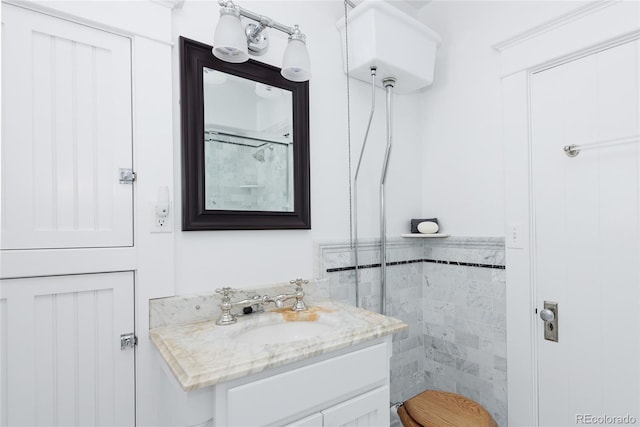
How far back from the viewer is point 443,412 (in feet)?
4.27

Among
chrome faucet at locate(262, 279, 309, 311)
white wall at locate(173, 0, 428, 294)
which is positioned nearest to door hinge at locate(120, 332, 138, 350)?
white wall at locate(173, 0, 428, 294)

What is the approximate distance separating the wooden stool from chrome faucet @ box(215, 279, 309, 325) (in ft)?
2.01

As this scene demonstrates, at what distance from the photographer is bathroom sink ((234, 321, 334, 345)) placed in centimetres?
115

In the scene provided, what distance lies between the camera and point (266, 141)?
4.36 feet

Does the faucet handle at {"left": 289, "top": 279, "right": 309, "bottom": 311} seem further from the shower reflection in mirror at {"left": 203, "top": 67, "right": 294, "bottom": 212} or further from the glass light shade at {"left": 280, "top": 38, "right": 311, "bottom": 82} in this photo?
the glass light shade at {"left": 280, "top": 38, "right": 311, "bottom": 82}

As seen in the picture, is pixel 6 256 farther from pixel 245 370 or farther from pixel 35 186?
pixel 245 370

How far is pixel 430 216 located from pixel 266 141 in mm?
1016

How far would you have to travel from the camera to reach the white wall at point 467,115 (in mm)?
1522

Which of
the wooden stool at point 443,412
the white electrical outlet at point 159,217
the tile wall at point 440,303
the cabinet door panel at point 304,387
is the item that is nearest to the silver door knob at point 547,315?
the tile wall at point 440,303

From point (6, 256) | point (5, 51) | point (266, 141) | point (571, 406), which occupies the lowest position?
point (571, 406)

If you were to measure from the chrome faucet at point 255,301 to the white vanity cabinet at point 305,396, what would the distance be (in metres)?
0.26

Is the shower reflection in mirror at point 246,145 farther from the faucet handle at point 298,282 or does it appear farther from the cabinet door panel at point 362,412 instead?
the cabinet door panel at point 362,412

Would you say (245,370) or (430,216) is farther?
(430,216)

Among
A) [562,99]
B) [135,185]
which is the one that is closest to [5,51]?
[135,185]
